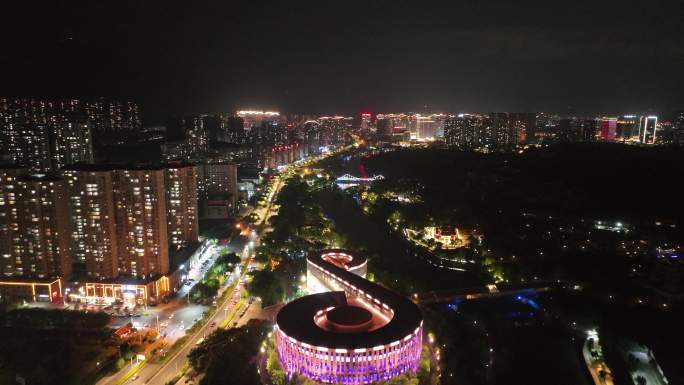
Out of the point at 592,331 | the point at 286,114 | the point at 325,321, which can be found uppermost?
the point at 286,114

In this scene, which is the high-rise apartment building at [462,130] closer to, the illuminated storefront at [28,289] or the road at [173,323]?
the road at [173,323]

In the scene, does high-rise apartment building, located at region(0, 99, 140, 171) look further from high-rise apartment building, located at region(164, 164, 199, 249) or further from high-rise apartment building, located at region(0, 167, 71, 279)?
high-rise apartment building, located at region(0, 167, 71, 279)

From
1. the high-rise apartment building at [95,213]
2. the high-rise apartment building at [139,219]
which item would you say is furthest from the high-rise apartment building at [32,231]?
the high-rise apartment building at [139,219]

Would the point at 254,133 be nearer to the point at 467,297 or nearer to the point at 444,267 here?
the point at 444,267

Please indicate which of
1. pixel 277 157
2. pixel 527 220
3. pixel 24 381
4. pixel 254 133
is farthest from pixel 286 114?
pixel 24 381

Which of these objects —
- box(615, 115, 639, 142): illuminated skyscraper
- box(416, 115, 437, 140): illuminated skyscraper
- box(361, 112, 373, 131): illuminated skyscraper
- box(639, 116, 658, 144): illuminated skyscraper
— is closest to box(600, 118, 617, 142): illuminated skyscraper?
box(615, 115, 639, 142): illuminated skyscraper

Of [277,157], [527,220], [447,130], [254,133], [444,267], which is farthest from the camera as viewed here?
[447,130]
